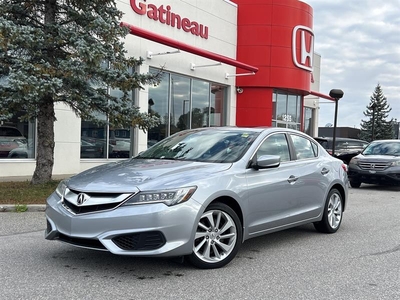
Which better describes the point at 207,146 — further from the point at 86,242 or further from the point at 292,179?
the point at 86,242

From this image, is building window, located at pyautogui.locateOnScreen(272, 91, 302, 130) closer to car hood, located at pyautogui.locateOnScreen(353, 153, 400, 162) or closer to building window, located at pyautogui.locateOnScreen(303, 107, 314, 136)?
building window, located at pyautogui.locateOnScreen(303, 107, 314, 136)

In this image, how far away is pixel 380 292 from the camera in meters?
4.28

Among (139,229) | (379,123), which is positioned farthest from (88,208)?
(379,123)

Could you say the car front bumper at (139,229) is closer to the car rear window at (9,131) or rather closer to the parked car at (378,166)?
the car rear window at (9,131)

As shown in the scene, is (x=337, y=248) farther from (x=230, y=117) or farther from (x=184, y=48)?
(x=230, y=117)

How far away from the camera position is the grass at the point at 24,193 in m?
8.56

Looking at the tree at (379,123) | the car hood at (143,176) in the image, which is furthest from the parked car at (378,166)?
the tree at (379,123)

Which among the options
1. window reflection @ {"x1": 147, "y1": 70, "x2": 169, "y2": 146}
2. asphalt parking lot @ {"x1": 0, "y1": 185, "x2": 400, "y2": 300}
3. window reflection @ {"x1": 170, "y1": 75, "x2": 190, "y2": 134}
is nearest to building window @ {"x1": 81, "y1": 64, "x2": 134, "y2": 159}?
window reflection @ {"x1": 147, "y1": 70, "x2": 169, "y2": 146}

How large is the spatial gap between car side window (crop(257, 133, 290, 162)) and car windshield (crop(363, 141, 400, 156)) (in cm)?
953

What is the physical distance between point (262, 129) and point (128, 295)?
3003mm

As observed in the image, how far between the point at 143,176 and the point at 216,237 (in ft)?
3.38

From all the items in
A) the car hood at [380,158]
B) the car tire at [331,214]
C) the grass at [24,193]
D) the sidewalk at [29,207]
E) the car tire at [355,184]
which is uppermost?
the car hood at [380,158]

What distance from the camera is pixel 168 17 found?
18.3m

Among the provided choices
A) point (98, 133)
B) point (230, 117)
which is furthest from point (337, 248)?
point (230, 117)
